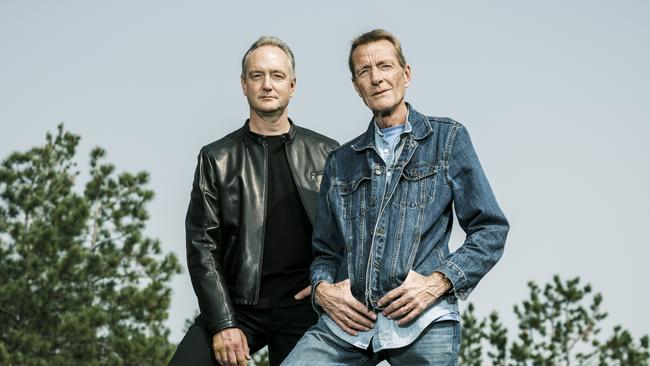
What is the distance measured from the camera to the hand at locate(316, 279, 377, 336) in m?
4.25

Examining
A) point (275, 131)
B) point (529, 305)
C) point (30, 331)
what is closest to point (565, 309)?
point (529, 305)

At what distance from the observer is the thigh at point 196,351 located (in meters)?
5.47

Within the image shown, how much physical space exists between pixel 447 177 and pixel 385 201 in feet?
0.95

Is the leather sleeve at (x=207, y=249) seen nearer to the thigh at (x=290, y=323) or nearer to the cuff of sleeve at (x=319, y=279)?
the thigh at (x=290, y=323)

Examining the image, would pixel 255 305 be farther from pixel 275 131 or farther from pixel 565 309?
pixel 565 309

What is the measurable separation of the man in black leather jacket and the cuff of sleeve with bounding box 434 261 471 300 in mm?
1437

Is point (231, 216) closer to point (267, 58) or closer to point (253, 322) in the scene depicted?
point (253, 322)

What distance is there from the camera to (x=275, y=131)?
588 cm

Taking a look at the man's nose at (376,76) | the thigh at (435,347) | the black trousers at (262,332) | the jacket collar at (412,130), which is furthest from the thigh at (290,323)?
the man's nose at (376,76)

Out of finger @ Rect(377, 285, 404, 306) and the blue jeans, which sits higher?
finger @ Rect(377, 285, 404, 306)

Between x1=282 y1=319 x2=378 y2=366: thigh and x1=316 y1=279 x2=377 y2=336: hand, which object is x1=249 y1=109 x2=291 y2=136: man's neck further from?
x1=282 y1=319 x2=378 y2=366: thigh

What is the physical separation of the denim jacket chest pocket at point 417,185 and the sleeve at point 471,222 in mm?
79

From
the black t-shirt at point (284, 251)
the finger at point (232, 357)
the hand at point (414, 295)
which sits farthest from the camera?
the black t-shirt at point (284, 251)

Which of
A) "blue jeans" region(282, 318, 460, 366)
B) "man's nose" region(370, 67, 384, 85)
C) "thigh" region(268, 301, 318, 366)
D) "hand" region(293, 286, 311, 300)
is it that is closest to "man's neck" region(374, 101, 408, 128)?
"man's nose" region(370, 67, 384, 85)
